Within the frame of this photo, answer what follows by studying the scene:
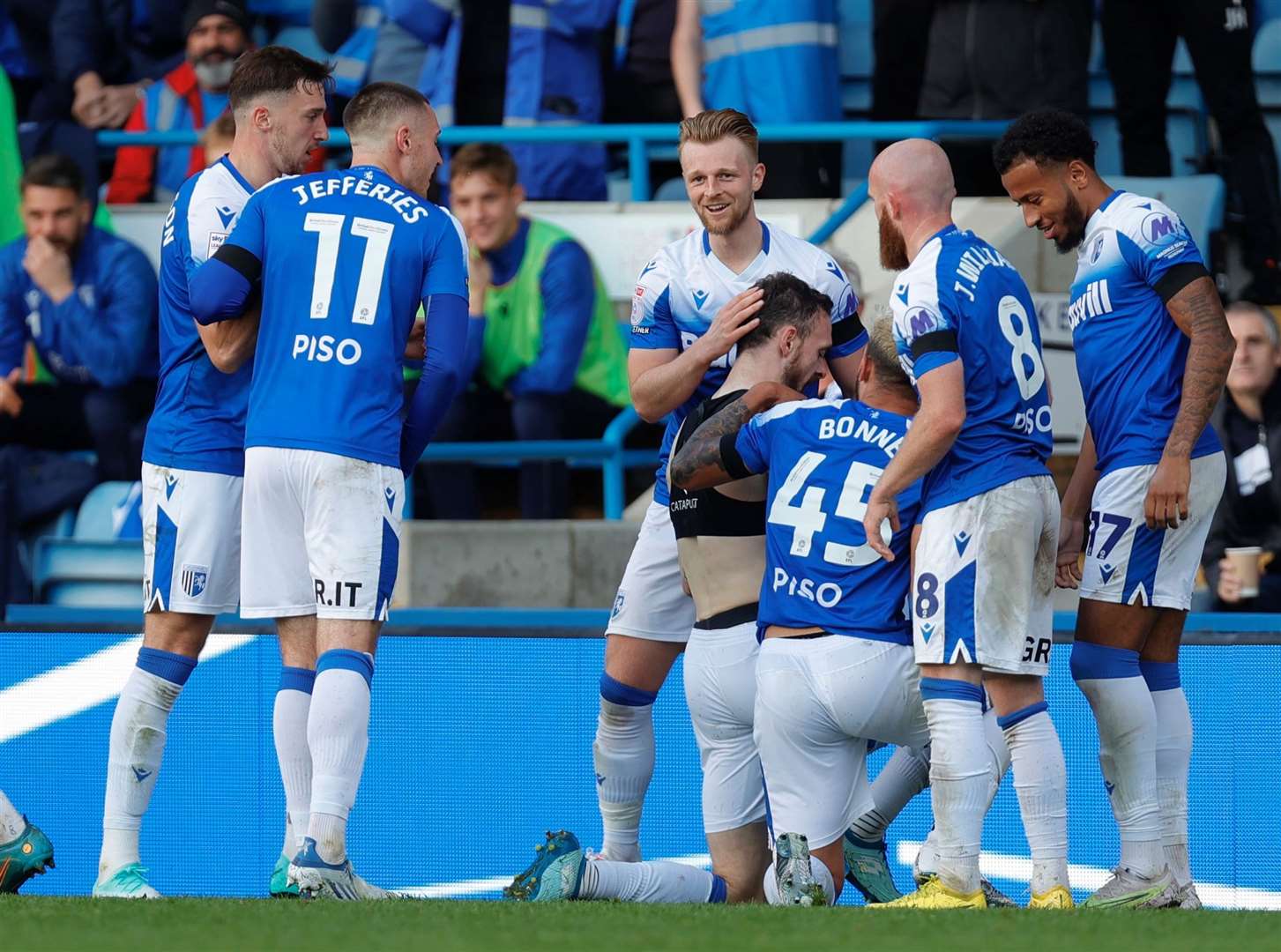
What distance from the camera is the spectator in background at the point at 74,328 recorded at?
862 cm

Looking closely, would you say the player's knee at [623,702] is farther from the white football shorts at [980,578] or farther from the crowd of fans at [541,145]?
the crowd of fans at [541,145]

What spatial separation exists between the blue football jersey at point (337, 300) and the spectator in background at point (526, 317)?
307 cm

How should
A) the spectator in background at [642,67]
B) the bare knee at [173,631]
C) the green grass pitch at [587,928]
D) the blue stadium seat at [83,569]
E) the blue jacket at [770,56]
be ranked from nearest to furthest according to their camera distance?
the green grass pitch at [587,928]
the bare knee at [173,631]
the blue stadium seat at [83,569]
the blue jacket at [770,56]
the spectator in background at [642,67]

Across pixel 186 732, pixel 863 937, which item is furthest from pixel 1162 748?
pixel 186 732

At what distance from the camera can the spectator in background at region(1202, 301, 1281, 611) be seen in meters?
7.45

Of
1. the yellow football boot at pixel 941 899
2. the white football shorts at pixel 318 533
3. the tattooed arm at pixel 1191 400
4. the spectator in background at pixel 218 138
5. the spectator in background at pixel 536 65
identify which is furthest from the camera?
the spectator in background at pixel 536 65

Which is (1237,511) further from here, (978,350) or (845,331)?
(978,350)

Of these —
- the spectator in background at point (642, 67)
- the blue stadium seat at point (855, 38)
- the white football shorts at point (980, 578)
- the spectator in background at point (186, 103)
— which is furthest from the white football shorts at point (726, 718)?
the blue stadium seat at point (855, 38)

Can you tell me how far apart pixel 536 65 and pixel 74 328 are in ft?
7.80

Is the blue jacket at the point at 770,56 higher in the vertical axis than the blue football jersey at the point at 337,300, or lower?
higher

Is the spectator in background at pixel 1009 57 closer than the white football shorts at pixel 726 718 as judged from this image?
No

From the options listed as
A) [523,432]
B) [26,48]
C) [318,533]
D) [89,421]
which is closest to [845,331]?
[318,533]

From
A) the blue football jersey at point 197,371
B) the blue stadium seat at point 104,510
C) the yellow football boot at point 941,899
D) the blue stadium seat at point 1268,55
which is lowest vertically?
the yellow football boot at point 941,899

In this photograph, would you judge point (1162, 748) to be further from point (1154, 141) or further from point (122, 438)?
point (122, 438)
